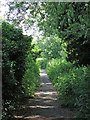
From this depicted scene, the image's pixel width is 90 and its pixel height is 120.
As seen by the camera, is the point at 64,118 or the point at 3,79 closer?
the point at 3,79

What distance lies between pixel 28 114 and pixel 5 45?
2.26 metres

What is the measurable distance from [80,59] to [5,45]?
4784mm

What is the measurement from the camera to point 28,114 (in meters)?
5.28

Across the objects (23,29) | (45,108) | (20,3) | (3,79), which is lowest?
(45,108)

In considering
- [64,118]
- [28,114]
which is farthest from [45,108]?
[64,118]

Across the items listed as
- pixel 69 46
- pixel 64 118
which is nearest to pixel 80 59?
pixel 69 46

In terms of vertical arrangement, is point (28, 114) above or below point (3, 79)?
below

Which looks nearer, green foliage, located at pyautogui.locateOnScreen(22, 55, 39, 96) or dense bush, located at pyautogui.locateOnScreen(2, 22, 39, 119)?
dense bush, located at pyautogui.locateOnScreen(2, 22, 39, 119)

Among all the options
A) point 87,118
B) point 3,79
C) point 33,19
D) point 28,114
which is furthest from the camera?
point 33,19

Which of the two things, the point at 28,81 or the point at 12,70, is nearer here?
the point at 12,70

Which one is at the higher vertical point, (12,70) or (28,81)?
(12,70)

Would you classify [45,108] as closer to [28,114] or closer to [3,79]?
[28,114]

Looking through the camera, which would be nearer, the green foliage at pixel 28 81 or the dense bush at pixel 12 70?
the dense bush at pixel 12 70

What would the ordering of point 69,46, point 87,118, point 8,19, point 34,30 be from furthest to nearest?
1. point 69,46
2. point 34,30
3. point 8,19
4. point 87,118
